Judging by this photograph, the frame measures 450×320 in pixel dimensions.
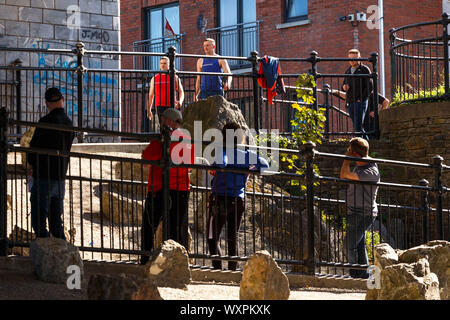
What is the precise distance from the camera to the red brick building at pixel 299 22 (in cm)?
2012

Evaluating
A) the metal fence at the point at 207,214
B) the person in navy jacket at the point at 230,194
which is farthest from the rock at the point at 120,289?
the person in navy jacket at the point at 230,194

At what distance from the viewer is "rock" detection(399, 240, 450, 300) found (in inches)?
303

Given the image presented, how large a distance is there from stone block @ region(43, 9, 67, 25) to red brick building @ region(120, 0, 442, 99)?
7.03 m

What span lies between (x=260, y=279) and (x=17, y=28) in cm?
986

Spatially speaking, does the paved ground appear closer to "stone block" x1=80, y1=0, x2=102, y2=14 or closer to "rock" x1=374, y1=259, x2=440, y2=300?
"rock" x1=374, y1=259, x2=440, y2=300

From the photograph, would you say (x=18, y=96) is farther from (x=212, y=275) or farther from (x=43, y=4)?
(x=212, y=275)

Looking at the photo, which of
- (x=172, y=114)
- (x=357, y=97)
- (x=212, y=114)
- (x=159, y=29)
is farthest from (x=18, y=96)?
Result: (x=159, y=29)

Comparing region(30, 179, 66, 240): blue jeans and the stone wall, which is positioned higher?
the stone wall

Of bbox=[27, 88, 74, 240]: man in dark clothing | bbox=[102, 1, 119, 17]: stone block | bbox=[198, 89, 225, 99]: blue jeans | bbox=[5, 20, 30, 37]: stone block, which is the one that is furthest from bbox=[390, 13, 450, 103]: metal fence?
bbox=[27, 88, 74, 240]: man in dark clothing

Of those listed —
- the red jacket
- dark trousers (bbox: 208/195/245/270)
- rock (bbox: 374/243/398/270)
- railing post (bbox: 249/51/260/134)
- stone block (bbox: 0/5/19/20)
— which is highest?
stone block (bbox: 0/5/19/20)

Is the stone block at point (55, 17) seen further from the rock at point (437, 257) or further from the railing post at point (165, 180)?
the rock at point (437, 257)
